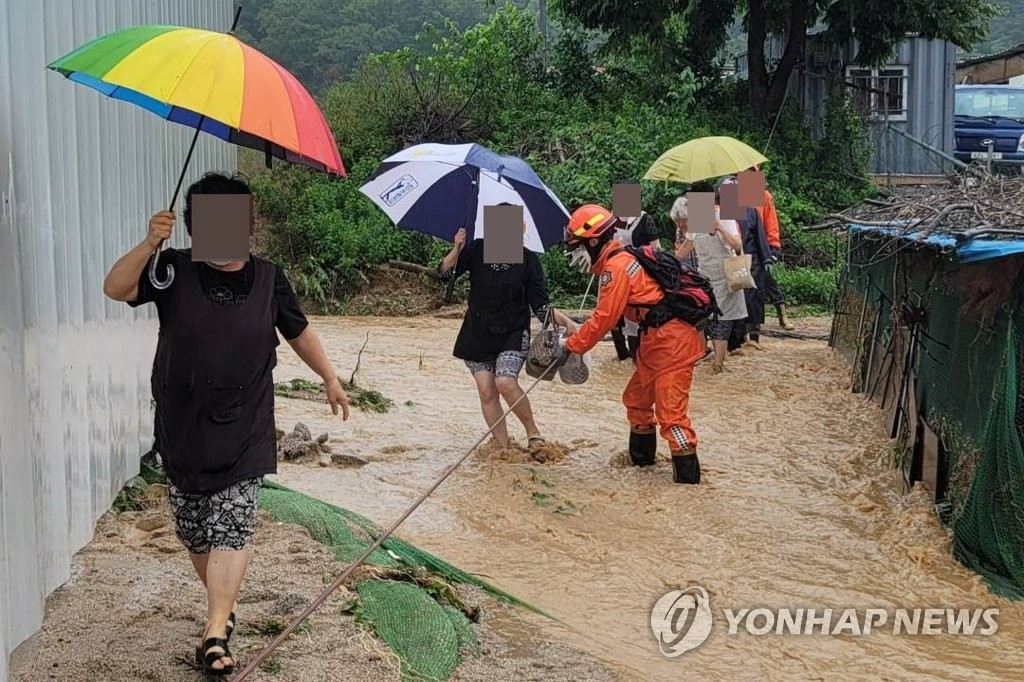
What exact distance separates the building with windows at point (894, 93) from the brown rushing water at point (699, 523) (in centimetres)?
1447

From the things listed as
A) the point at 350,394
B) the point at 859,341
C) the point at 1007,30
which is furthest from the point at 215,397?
the point at 1007,30

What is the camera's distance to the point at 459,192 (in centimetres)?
791

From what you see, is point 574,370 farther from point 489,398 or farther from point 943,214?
point 943,214

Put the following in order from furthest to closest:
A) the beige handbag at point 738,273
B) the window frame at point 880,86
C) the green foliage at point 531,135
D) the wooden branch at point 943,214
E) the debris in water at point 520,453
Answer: the window frame at point 880,86
the green foliage at point 531,135
the beige handbag at point 738,273
the debris in water at point 520,453
the wooden branch at point 943,214

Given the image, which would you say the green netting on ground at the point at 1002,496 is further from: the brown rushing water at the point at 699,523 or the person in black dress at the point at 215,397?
the person in black dress at the point at 215,397

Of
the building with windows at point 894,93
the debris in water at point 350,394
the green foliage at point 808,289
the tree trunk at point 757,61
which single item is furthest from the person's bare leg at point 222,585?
the building with windows at point 894,93

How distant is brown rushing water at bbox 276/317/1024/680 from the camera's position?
5.01 meters

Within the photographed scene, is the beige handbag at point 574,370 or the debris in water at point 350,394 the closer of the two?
the beige handbag at point 574,370

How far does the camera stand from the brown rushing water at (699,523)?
5.01 m

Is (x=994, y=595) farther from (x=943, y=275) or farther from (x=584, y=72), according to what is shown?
(x=584, y=72)

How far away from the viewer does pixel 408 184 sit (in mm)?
Answer: 7875

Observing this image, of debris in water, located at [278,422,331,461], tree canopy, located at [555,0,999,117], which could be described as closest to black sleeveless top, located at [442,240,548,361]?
debris in water, located at [278,422,331,461]

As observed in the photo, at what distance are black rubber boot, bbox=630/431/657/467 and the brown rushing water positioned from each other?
0.44 feet

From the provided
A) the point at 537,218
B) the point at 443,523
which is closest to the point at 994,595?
the point at 443,523
